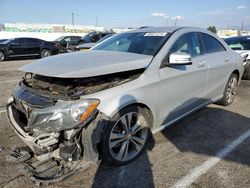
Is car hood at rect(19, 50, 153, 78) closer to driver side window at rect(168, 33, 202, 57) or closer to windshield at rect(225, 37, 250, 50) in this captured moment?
driver side window at rect(168, 33, 202, 57)

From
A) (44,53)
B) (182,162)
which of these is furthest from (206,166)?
(44,53)

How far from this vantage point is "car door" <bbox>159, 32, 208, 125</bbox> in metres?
3.43

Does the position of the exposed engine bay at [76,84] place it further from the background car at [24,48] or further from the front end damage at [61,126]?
the background car at [24,48]

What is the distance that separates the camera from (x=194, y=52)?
4.12m

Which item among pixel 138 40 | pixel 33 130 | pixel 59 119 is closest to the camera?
pixel 59 119

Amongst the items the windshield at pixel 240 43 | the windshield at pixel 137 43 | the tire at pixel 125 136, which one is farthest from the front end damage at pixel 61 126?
the windshield at pixel 240 43

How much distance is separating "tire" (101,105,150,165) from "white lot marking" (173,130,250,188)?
69cm

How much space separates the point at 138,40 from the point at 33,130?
219 cm

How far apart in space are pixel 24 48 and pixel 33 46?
70cm

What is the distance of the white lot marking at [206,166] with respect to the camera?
281cm

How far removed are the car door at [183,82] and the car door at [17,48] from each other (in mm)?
13952

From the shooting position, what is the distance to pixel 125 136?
3.09 m

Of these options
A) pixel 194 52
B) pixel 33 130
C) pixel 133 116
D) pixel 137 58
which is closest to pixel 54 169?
pixel 33 130

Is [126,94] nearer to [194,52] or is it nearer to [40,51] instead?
[194,52]
